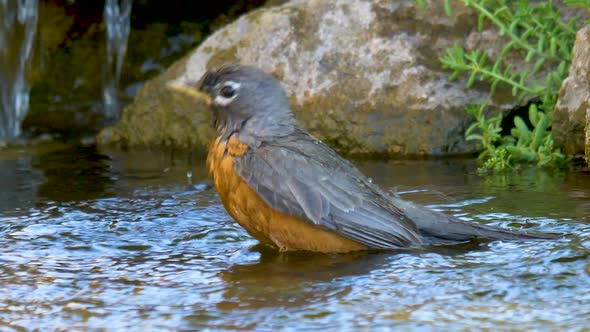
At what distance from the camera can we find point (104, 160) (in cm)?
831

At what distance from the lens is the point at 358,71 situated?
811cm

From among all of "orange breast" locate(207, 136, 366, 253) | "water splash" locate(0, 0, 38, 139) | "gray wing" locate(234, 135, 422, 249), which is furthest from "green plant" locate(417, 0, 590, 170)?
"water splash" locate(0, 0, 38, 139)

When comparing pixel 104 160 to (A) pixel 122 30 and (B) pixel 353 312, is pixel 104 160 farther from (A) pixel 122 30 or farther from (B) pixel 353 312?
(B) pixel 353 312

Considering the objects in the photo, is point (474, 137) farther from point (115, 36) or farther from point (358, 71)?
point (115, 36)

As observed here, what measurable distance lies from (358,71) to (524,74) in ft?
4.92

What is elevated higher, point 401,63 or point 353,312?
point 401,63

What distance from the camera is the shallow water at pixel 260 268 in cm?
390

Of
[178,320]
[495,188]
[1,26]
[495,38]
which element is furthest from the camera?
[1,26]

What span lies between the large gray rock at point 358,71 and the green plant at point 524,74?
31cm

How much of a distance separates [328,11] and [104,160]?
228 centimetres

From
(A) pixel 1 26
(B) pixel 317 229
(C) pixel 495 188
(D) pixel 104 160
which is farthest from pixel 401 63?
(A) pixel 1 26

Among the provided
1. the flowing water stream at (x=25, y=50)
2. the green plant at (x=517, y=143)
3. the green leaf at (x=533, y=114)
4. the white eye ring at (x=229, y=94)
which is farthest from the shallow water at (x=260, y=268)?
the flowing water stream at (x=25, y=50)

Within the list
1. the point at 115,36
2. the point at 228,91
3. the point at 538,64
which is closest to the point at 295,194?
the point at 228,91

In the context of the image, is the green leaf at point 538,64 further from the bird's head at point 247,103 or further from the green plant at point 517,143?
the bird's head at point 247,103
